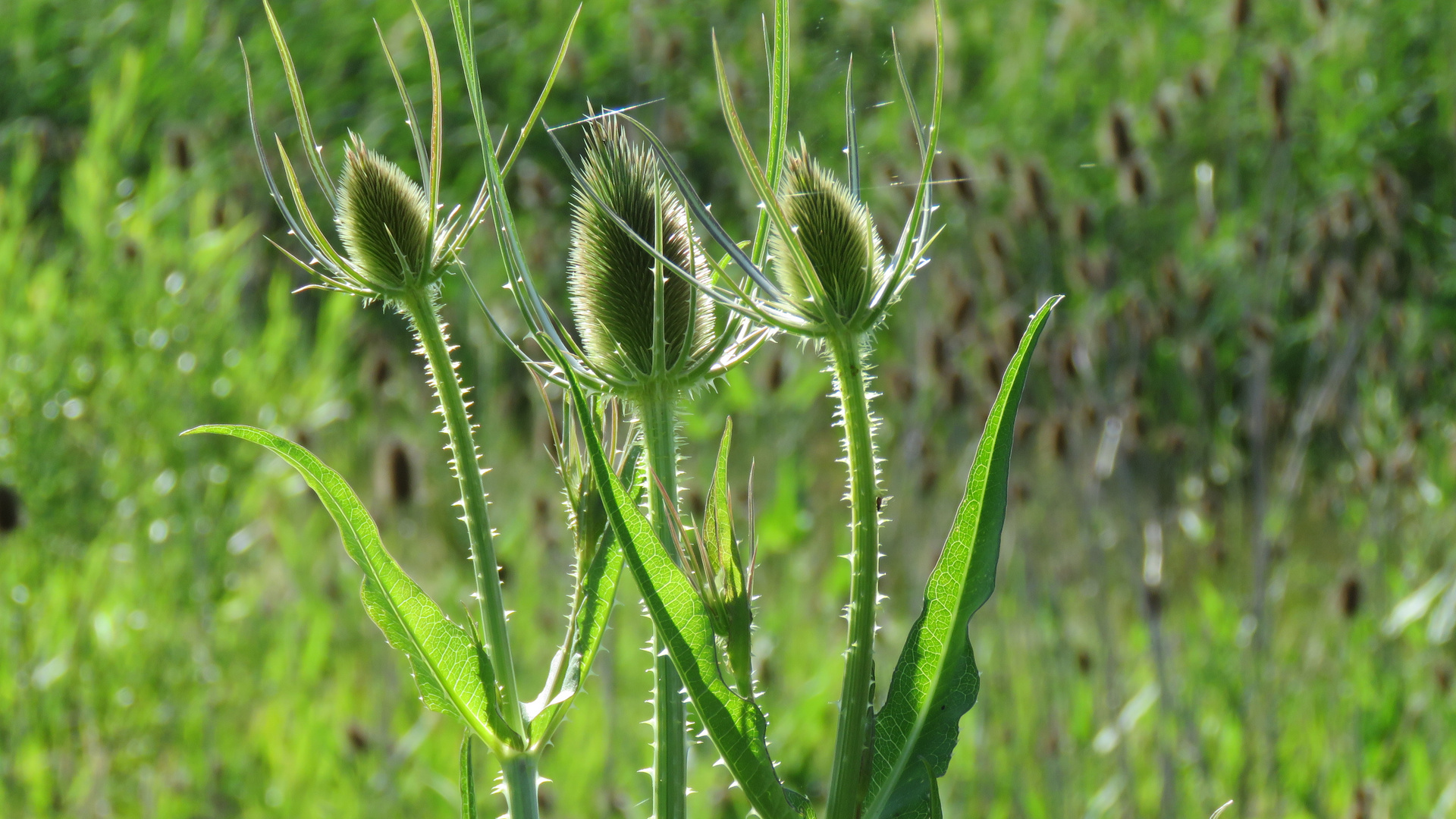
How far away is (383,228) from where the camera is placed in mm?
445

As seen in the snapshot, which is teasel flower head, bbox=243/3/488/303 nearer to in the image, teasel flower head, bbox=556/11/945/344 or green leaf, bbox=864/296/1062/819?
teasel flower head, bbox=556/11/945/344

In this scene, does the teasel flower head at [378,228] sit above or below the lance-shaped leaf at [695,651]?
above

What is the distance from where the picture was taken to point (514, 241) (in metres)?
0.38

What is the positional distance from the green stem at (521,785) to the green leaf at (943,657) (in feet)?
0.40

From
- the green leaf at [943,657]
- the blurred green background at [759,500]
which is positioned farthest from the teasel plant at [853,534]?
the blurred green background at [759,500]

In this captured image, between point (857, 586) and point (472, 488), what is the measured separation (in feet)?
0.47

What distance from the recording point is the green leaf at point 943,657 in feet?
1.34

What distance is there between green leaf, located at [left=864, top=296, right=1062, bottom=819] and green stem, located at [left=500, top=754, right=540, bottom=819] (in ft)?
0.40

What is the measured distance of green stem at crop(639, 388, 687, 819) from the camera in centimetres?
41

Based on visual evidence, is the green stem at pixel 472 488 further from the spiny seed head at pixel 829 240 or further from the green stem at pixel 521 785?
the spiny seed head at pixel 829 240

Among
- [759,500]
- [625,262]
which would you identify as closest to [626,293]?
[625,262]

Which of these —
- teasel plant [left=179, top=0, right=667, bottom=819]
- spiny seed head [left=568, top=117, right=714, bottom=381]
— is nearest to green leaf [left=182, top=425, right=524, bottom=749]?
teasel plant [left=179, top=0, right=667, bottom=819]

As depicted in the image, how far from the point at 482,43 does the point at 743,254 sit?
6.04 feet

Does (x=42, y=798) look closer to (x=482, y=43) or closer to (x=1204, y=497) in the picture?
(x=482, y=43)
